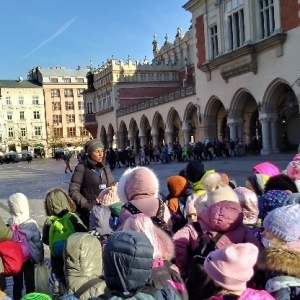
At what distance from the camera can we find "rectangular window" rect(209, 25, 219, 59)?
106ft

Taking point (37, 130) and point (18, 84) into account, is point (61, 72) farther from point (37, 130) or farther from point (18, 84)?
point (37, 130)

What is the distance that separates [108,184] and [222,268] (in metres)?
3.13

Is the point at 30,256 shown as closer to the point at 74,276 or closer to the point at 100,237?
the point at 100,237

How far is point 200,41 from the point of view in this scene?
34344 millimetres

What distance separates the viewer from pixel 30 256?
477 centimetres

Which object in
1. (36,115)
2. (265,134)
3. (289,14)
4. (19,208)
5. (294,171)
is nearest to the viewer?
(19,208)

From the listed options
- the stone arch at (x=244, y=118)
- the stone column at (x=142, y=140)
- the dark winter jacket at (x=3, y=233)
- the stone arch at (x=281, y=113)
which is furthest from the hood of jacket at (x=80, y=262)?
the stone column at (x=142, y=140)

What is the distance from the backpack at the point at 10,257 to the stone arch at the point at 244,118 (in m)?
26.3

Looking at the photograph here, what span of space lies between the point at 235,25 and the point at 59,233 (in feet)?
89.4

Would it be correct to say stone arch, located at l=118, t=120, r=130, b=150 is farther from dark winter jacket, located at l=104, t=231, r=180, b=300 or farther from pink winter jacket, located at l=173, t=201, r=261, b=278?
dark winter jacket, located at l=104, t=231, r=180, b=300

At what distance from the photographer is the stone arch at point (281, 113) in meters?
27.3

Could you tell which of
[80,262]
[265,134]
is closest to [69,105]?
[265,134]

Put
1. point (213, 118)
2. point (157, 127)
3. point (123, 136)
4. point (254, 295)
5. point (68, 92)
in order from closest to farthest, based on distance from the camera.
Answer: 1. point (254, 295)
2. point (213, 118)
3. point (157, 127)
4. point (123, 136)
5. point (68, 92)

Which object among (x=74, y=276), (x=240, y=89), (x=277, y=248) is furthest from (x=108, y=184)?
(x=240, y=89)
